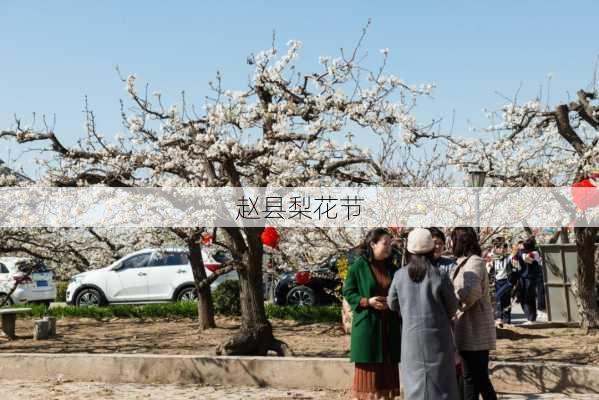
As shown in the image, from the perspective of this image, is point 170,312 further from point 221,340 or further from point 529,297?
point 529,297

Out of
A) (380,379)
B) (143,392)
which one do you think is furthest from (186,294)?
(380,379)

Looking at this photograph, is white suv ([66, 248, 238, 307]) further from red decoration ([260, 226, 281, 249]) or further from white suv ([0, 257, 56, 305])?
red decoration ([260, 226, 281, 249])

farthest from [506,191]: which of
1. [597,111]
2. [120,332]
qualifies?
[120,332]

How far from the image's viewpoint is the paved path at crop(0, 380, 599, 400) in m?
7.60

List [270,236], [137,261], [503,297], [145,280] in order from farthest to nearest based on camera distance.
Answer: [137,261] → [145,280] → [503,297] → [270,236]

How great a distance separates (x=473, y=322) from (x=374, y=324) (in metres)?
0.81

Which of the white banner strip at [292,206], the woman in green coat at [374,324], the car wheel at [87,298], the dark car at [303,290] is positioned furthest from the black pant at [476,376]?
the car wheel at [87,298]

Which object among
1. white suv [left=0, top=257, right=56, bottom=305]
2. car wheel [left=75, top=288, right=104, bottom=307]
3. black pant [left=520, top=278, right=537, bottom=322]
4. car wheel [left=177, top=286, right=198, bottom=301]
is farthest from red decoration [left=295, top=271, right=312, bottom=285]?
white suv [left=0, top=257, right=56, bottom=305]

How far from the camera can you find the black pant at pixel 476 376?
5965 mm

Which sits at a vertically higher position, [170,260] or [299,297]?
[170,260]

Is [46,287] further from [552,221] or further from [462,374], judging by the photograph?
[462,374]

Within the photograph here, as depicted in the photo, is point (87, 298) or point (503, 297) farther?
point (87, 298)

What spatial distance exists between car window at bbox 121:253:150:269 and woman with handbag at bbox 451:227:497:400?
12.8 metres

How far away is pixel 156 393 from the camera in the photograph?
7875 millimetres
